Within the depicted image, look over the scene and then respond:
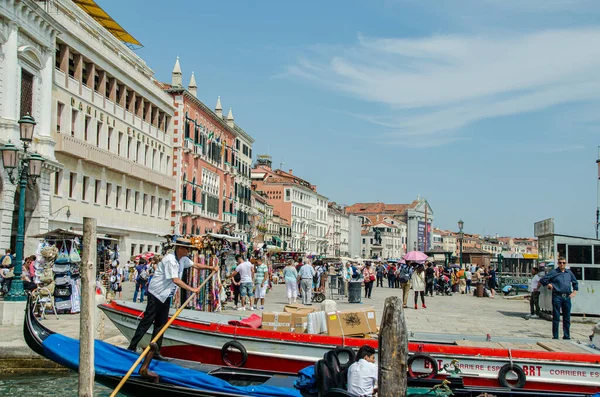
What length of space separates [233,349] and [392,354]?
11.9 feet

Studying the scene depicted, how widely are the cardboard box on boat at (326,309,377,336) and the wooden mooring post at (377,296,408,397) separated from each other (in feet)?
9.12

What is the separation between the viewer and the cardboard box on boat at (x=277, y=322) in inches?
412

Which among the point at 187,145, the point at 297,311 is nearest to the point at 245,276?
the point at 297,311

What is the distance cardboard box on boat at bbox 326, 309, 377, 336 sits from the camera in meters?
10.2

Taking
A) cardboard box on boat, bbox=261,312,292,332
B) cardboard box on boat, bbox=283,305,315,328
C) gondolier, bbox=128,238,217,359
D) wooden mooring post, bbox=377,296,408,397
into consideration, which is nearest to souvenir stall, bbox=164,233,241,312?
cardboard box on boat, bbox=283,305,315,328

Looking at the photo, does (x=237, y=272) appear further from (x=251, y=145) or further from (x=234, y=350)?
(x=251, y=145)

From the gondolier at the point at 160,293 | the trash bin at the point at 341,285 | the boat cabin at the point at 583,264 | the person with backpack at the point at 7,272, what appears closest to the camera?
the gondolier at the point at 160,293

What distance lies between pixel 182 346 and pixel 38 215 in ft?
57.5

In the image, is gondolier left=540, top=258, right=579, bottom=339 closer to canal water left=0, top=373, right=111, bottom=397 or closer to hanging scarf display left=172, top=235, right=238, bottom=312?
hanging scarf display left=172, top=235, right=238, bottom=312

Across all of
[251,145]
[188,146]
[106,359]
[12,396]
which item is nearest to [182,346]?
[106,359]

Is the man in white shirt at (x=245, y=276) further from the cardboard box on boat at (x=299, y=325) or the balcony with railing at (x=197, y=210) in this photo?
the balcony with railing at (x=197, y=210)

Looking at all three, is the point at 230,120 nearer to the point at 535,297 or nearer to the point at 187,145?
the point at 187,145

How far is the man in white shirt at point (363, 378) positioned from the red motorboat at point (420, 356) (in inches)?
63.5

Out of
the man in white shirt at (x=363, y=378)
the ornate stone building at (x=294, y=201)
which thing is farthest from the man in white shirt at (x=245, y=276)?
the ornate stone building at (x=294, y=201)
